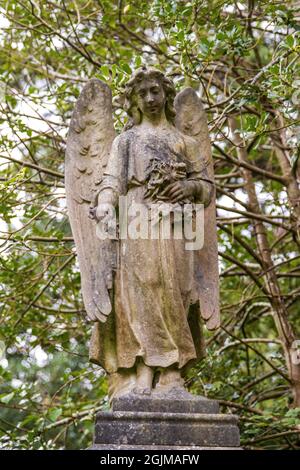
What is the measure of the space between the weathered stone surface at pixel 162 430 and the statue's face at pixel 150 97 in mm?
2185

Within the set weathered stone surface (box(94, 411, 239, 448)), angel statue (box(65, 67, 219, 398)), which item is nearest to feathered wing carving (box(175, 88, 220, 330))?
angel statue (box(65, 67, 219, 398))

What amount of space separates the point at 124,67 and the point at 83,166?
169 centimetres

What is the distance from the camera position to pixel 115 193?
5691mm

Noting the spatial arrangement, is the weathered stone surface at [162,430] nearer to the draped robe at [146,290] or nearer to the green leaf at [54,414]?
the draped robe at [146,290]

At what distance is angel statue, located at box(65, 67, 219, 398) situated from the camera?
213 inches

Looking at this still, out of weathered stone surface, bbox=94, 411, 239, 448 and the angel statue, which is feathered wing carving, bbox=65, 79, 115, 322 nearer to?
the angel statue

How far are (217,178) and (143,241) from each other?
3737mm

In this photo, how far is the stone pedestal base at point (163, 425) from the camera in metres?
4.97

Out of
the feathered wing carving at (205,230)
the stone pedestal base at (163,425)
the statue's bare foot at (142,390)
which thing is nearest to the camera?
the stone pedestal base at (163,425)

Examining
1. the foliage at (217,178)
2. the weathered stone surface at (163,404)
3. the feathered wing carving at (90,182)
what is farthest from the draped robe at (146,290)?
the foliage at (217,178)

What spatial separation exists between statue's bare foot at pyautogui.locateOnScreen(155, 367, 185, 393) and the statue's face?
1847 millimetres

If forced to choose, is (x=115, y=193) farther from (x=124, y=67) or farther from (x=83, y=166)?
(x=124, y=67)

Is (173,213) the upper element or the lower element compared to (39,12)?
lower

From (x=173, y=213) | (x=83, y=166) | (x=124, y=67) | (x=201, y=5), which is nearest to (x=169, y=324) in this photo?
(x=173, y=213)
